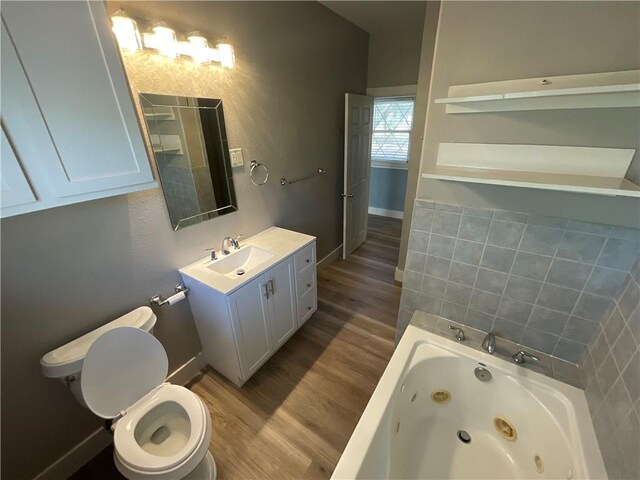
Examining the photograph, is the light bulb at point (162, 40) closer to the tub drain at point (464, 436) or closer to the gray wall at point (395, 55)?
the gray wall at point (395, 55)

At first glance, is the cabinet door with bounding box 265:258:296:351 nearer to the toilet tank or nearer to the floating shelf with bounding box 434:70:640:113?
the toilet tank

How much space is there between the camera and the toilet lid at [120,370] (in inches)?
44.1

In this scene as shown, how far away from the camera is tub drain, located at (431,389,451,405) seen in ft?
4.66

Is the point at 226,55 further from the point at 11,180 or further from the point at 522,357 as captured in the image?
the point at 522,357

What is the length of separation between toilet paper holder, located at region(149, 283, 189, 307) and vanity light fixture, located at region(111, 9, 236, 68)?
122cm

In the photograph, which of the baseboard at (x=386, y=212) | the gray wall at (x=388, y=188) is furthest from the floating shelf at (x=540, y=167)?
the baseboard at (x=386, y=212)

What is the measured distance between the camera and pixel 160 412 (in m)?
1.29

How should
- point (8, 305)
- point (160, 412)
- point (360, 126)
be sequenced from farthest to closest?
1. point (360, 126)
2. point (160, 412)
3. point (8, 305)

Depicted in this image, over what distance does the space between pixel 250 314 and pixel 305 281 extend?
0.56m

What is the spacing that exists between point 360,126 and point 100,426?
3.14 metres

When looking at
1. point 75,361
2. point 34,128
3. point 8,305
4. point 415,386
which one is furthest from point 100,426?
point 415,386

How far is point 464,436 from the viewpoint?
4.50 ft

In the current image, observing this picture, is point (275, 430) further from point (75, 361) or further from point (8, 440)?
point (8, 440)

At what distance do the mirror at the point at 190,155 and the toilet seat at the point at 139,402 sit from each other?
2.14ft
